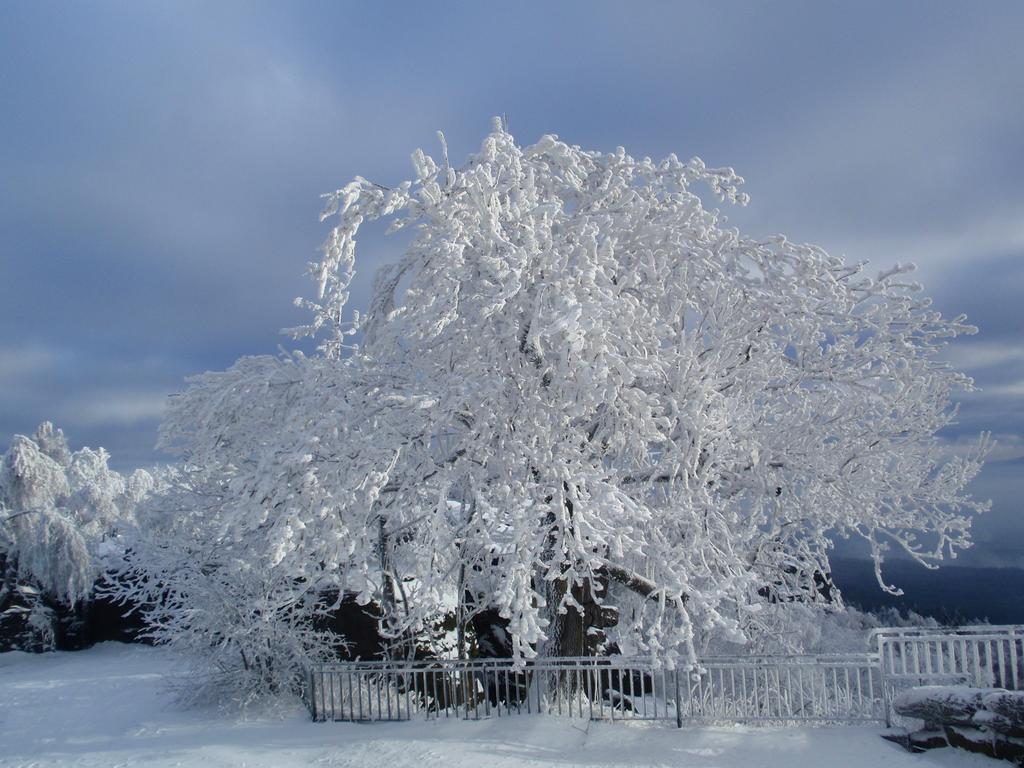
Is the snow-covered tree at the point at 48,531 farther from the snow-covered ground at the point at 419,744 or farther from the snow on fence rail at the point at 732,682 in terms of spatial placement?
the snow on fence rail at the point at 732,682

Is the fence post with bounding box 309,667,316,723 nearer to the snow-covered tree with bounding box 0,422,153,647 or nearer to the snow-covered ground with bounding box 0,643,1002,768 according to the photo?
the snow-covered ground with bounding box 0,643,1002,768

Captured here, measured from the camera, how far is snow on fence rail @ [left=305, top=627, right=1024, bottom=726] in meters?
9.98

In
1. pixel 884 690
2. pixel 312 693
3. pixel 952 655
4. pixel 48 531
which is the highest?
pixel 48 531

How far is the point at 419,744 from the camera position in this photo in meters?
9.68

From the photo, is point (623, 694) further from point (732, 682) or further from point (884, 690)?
point (884, 690)

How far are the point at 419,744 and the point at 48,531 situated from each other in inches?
690

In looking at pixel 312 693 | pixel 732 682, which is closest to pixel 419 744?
pixel 312 693

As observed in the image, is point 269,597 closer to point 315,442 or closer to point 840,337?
point 315,442

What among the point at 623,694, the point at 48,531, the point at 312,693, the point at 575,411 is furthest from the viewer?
the point at 48,531

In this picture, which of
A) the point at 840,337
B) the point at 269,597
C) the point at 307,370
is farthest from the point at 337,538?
the point at 840,337

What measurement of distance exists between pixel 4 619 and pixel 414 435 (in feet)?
62.4

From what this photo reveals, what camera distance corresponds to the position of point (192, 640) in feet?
42.7

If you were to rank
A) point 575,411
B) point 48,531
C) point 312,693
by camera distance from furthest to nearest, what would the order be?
point 48,531
point 312,693
point 575,411

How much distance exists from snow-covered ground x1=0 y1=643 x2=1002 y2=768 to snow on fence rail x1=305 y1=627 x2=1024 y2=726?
27 centimetres
